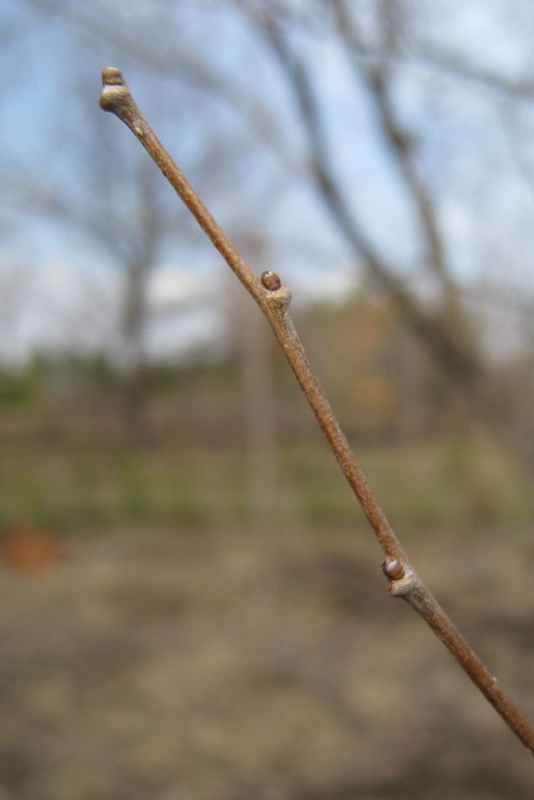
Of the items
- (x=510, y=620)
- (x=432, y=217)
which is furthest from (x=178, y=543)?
(x=432, y=217)

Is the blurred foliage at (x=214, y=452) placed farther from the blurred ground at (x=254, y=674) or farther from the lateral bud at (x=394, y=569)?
the lateral bud at (x=394, y=569)

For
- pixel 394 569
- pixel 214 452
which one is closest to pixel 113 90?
pixel 394 569

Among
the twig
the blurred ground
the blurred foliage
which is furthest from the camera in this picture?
the blurred foliage

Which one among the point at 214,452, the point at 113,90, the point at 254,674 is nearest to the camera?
the point at 113,90

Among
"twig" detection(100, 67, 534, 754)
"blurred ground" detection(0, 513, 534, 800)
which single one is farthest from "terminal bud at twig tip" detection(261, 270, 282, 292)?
"blurred ground" detection(0, 513, 534, 800)

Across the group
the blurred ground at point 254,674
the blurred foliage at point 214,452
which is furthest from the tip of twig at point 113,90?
the blurred foliage at point 214,452

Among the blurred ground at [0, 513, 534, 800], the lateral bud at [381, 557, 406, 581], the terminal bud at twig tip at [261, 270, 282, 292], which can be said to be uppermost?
the terminal bud at twig tip at [261, 270, 282, 292]

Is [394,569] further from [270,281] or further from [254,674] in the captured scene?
[254,674]

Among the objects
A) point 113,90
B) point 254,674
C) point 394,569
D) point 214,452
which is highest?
point 113,90

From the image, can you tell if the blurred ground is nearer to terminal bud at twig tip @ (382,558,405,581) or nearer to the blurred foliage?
the blurred foliage
